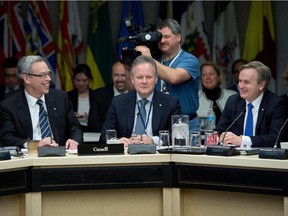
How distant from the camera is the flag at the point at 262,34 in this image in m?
9.34

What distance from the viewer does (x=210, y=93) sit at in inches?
313

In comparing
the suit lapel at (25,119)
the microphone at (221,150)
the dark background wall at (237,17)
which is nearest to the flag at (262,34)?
the dark background wall at (237,17)

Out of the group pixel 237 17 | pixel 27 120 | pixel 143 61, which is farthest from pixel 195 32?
pixel 27 120

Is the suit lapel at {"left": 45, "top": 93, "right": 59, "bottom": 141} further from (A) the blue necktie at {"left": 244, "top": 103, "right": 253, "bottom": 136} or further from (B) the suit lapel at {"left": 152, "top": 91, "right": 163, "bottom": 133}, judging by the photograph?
(A) the blue necktie at {"left": 244, "top": 103, "right": 253, "bottom": 136}

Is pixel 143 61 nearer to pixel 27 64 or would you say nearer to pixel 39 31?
pixel 27 64

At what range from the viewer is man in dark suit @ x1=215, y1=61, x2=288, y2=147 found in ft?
18.6

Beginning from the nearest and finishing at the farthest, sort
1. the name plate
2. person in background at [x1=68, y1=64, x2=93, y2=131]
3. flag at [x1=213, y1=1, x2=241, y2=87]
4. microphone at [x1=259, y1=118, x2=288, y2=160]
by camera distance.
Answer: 1. microphone at [x1=259, y1=118, x2=288, y2=160]
2. the name plate
3. person in background at [x1=68, y1=64, x2=93, y2=131]
4. flag at [x1=213, y1=1, x2=241, y2=87]

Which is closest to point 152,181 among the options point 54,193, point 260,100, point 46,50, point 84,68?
point 54,193

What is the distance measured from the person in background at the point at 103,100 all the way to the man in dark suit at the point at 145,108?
1.80m

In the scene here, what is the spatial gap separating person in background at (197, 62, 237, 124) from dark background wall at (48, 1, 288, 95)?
158cm

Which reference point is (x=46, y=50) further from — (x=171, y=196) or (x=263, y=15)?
(x=171, y=196)

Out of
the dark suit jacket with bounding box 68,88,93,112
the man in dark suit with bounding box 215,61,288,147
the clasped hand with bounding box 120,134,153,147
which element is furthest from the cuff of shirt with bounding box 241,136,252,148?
the dark suit jacket with bounding box 68,88,93,112

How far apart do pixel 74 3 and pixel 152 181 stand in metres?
4.79

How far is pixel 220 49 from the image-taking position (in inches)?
376
